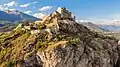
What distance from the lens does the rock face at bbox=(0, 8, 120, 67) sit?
55281 mm

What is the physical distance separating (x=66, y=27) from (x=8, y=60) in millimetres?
15298

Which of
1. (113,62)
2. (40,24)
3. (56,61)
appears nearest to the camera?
(56,61)

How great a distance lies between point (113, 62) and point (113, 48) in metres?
3.46

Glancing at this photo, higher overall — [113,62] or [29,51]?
[29,51]

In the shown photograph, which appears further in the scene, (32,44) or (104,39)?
(104,39)

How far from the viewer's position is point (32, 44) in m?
59.3

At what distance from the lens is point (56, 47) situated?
181ft

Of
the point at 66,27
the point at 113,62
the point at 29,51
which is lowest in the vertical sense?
the point at 113,62

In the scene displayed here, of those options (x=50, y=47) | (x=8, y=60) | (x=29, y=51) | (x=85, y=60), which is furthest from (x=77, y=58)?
(x=8, y=60)

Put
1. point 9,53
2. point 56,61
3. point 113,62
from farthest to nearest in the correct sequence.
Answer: point 113,62 → point 9,53 → point 56,61

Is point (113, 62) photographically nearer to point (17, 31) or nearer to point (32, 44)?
point (32, 44)

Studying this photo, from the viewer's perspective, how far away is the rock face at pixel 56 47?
5528 centimetres

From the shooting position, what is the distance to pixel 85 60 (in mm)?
56594

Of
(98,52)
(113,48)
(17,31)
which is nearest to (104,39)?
(113,48)
